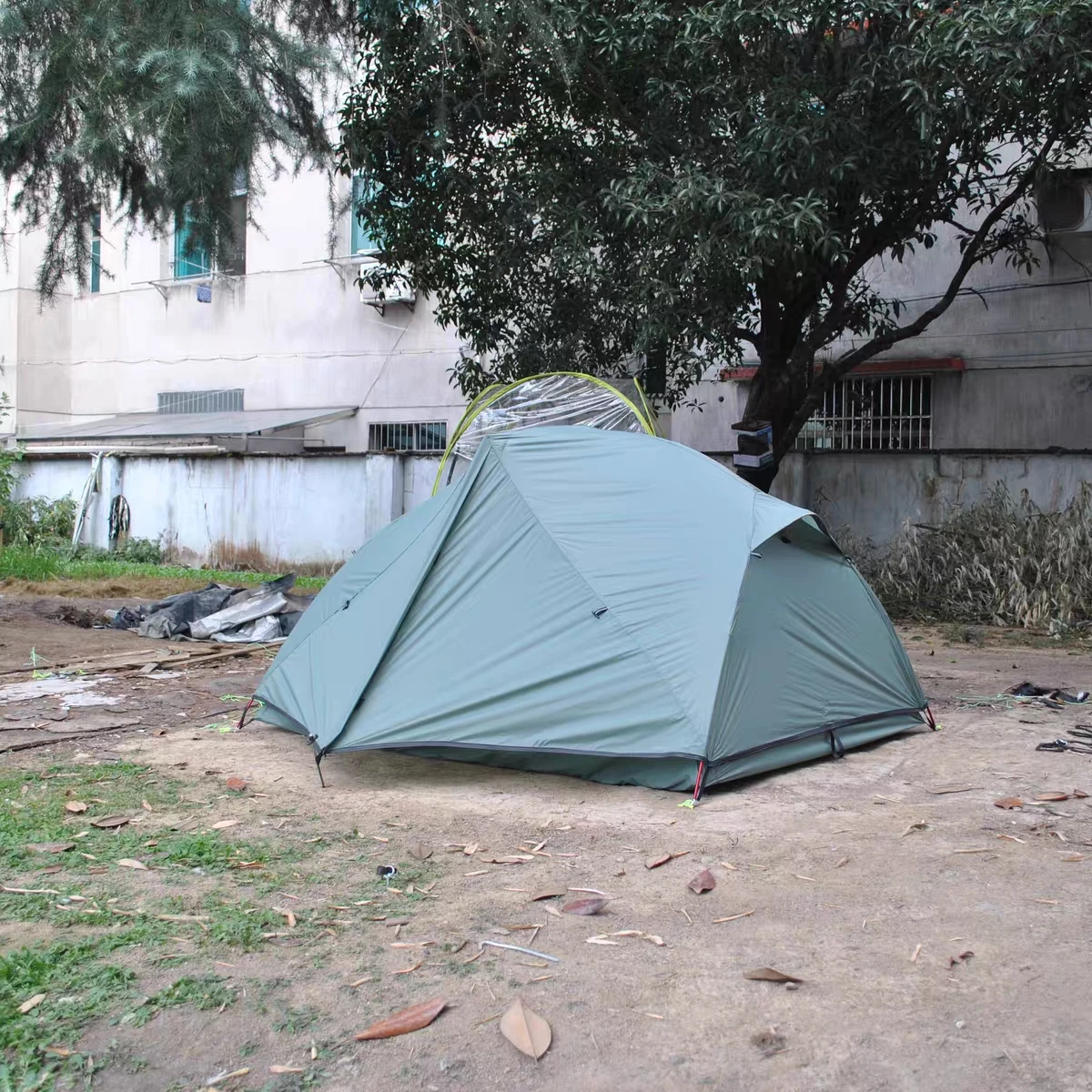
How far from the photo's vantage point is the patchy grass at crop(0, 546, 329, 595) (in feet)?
44.1

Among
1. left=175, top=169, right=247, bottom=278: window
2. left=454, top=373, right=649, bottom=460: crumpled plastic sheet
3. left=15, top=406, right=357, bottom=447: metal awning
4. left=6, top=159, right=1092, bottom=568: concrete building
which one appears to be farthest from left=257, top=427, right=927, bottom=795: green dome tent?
left=15, top=406, right=357, bottom=447: metal awning

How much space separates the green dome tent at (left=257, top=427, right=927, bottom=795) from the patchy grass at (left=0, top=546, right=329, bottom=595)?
25.5ft

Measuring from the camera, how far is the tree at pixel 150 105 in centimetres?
660

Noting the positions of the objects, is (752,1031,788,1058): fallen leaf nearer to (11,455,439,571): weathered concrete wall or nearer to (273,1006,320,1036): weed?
(273,1006,320,1036): weed

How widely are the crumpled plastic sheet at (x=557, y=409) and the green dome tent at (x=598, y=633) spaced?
A: 3705 millimetres

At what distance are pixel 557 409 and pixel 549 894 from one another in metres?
6.85

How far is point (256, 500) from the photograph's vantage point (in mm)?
16453

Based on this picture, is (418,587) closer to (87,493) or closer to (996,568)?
(996,568)

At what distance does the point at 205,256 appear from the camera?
8539mm

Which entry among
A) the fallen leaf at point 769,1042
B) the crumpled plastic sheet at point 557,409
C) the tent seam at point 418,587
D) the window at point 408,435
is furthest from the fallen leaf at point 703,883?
the window at point 408,435

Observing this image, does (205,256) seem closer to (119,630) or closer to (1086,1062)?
(119,630)

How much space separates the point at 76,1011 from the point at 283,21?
6.91 m

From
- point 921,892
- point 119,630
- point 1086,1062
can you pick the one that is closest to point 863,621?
point 921,892

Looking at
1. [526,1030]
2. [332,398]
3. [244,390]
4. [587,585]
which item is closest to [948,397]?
[332,398]
